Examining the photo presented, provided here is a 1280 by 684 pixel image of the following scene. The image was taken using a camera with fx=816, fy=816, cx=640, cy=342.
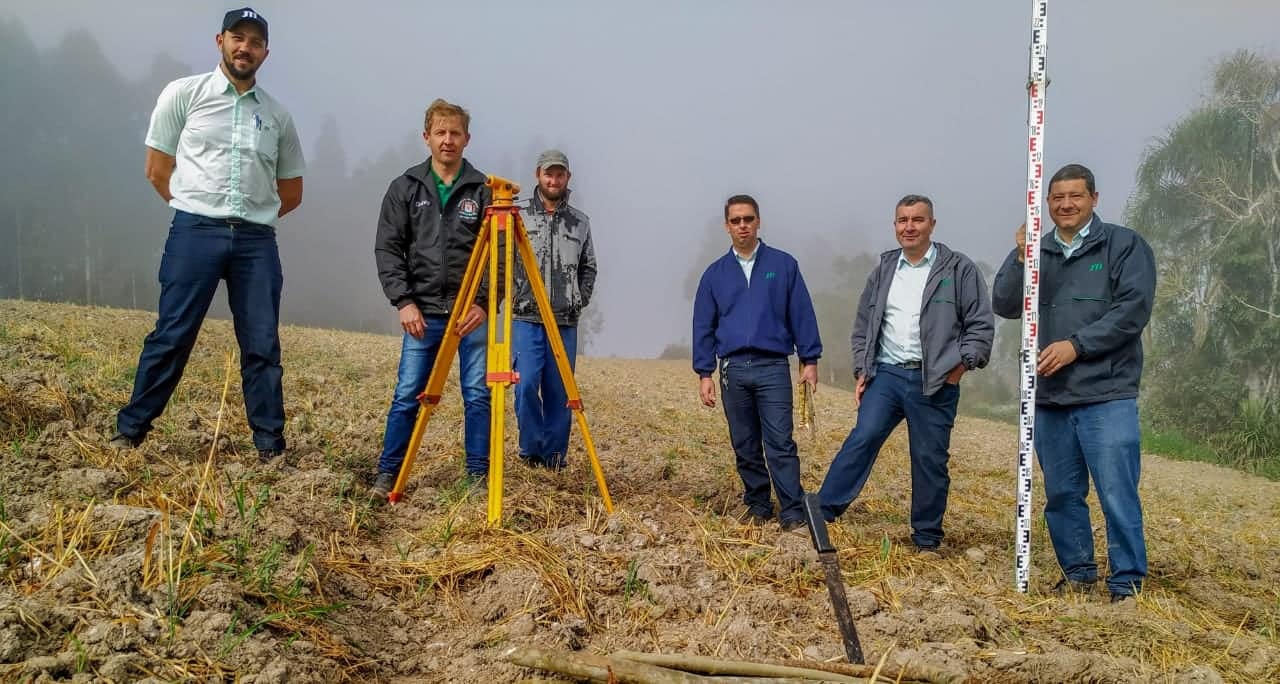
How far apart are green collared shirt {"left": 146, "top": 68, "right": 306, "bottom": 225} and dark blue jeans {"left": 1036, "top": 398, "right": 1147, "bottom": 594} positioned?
446cm

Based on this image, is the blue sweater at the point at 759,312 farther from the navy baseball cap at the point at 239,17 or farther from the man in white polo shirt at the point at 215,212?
the navy baseball cap at the point at 239,17

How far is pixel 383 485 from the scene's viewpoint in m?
4.56

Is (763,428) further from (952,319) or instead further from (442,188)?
(442,188)

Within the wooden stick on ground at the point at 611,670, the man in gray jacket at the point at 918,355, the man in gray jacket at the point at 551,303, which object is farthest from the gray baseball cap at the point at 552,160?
the wooden stick on ground at the point at 611,670

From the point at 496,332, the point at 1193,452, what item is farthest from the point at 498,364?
the point at 1193,452

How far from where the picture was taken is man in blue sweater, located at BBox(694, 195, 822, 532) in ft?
16.1

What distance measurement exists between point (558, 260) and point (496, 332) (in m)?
1.83

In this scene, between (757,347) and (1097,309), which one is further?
(757,347)

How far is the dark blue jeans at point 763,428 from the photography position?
4.88 metres

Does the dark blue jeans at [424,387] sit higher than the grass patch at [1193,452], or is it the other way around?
the dark blue jeans at [424,387]

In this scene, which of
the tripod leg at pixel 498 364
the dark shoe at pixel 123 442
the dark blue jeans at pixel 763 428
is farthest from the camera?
the dark blue jeans at pixel 763 428

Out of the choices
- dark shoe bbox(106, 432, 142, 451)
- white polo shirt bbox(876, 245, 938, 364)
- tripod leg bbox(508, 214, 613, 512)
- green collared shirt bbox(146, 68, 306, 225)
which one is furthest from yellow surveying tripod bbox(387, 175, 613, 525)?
white polo shirt bbox(876, 245, 938, 364)

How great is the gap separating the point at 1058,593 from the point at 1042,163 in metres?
2.21

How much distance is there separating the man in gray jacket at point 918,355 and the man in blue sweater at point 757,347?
29 centimetres
